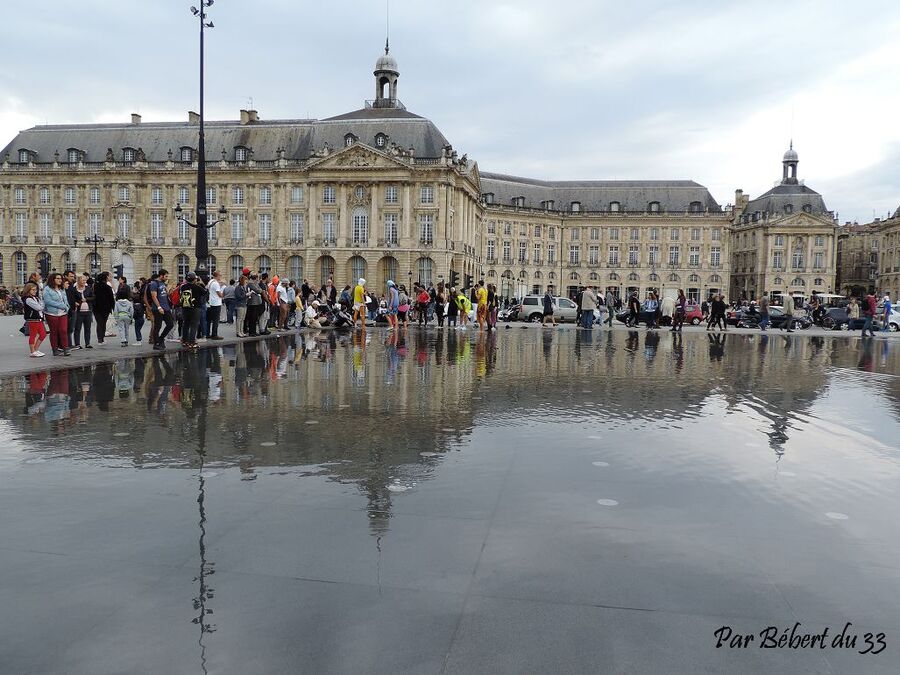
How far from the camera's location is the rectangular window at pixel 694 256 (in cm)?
9225

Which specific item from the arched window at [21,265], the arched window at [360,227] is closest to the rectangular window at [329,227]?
the arched window at [360,227]

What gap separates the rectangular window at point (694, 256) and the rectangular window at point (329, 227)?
4916 centimetres

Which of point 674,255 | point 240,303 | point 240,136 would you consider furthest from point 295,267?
point 674,255

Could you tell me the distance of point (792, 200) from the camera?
94.8 m

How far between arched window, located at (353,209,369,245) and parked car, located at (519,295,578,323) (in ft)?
101

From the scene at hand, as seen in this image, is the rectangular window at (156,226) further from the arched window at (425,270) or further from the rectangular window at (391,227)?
the arched window at (425,270)

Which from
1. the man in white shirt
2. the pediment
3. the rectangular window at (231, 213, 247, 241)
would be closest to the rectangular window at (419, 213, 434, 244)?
the pediment

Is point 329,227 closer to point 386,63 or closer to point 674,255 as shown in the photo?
point 386,63

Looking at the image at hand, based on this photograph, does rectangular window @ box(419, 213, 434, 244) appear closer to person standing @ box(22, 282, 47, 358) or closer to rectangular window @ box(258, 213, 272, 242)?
rectangular window @ box(258, 213, 272, 242)

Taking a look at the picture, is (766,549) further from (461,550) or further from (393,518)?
(393,518)

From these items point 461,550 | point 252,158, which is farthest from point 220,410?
point 252,158

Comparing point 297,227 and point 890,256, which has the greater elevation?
point 890,256

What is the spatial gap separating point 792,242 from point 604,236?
24.7 metres

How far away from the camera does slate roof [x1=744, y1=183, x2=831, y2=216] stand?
94188mm
